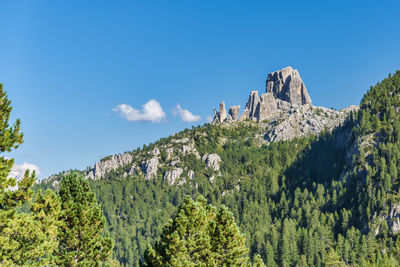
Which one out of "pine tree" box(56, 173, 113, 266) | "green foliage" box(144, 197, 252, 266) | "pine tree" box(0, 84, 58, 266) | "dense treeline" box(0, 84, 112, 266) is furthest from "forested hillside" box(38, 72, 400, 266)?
"pine tree" box(0, 84, 58, 266)

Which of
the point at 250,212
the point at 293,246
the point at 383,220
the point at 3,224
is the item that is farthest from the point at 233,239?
the point at 250,212

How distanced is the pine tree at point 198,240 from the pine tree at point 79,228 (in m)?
3.96

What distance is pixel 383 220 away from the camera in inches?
4995

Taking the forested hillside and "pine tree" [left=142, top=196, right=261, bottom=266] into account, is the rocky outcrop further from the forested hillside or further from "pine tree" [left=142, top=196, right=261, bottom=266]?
"pine tree" [left=142, top=196, right=261, bottom=266]

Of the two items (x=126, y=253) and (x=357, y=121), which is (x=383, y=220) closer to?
(x=357, y=121)

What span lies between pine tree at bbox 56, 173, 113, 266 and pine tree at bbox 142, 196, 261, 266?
3957 millimetres

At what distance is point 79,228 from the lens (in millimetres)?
27625

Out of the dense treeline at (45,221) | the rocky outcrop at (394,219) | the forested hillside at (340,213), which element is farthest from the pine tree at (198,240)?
the rocky outcrop at (394,219)

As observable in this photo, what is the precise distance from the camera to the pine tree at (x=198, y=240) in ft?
85.0

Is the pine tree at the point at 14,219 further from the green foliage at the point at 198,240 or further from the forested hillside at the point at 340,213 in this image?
the forested hillside at the point at 340,213

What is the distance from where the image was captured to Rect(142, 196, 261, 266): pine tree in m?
25.9

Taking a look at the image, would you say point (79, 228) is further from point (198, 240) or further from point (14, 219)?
point (198, 240)

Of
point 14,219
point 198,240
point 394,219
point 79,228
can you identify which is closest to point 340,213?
point 394,219

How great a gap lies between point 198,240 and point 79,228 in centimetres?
931
